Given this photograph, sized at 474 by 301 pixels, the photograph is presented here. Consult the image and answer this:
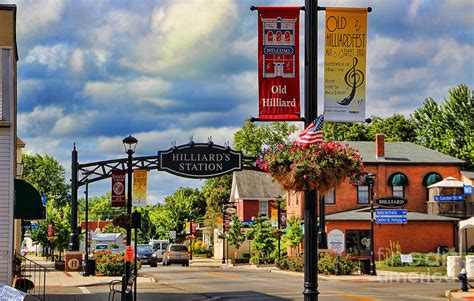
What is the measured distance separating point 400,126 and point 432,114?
3.96 meters

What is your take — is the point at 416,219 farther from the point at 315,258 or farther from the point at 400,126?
the point at 315,258

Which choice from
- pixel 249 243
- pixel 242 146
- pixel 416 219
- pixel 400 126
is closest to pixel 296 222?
pixel 416 219

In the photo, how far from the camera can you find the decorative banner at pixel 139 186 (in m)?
45.3

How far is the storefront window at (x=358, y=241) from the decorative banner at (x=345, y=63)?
170 feet

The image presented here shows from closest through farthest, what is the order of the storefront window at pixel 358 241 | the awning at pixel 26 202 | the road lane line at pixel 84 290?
the awning at pixel 26 202 → the road lane line at pixel 84 290 → the storefront window at pixel 358 241

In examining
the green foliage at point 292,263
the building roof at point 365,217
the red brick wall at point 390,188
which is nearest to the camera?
the green foliage at point 292,263

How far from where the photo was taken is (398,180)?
6762 cm

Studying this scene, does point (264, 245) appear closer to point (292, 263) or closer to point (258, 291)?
point (292, 263)

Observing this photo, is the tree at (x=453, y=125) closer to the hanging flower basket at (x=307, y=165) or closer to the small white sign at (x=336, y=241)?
the small white sign at (x=336, y=241)

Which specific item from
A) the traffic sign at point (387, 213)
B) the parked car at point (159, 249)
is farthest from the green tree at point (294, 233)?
the parked car at point (159, 249)

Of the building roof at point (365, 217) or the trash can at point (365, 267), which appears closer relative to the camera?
the trash can at point (365, 267)

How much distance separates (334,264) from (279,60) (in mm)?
36126

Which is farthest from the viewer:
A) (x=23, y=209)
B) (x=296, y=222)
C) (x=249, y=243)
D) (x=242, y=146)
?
(x=242, y=146)

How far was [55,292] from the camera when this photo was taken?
109 feet
